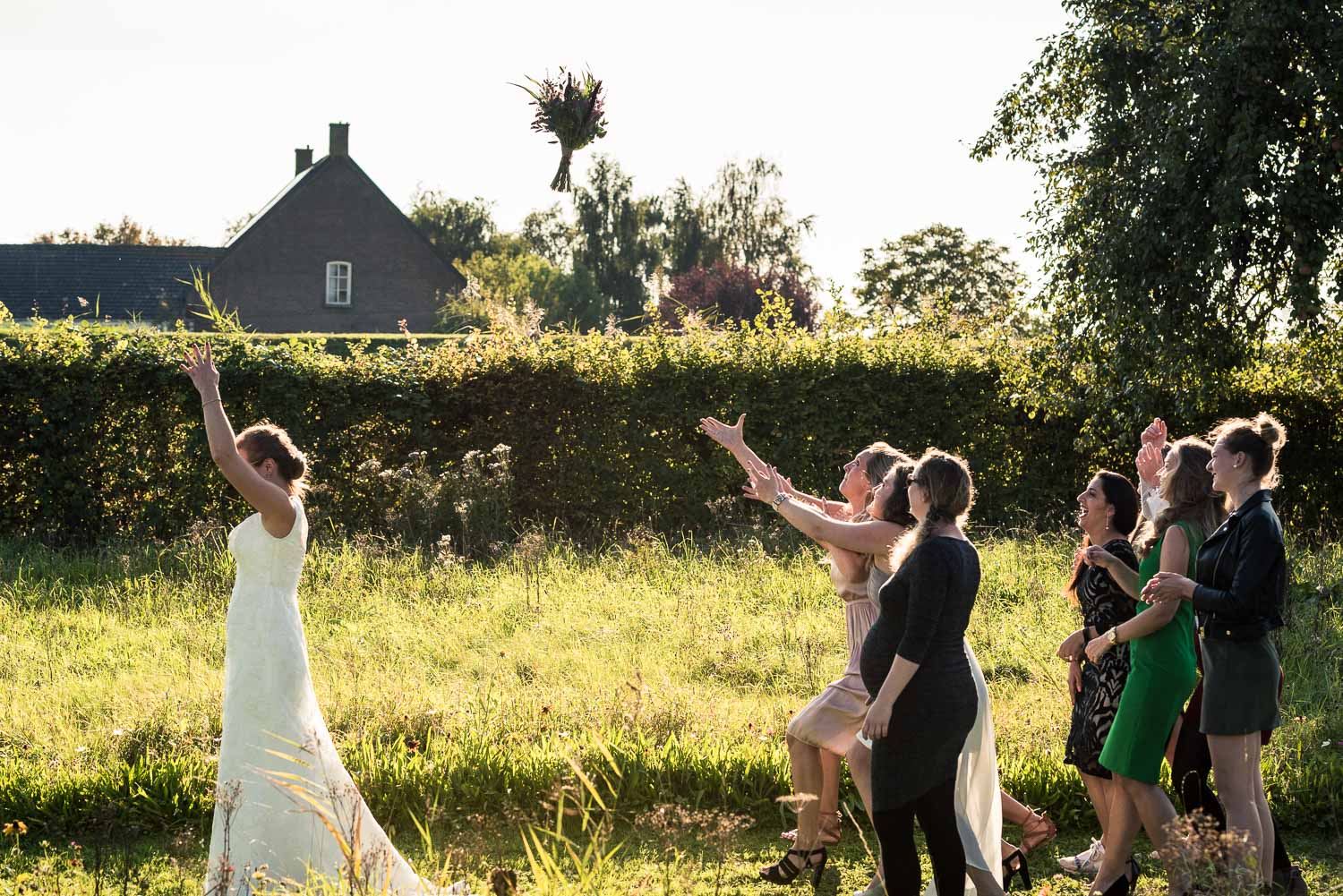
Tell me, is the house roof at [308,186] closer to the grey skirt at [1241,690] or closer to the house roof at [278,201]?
the house roof at [278,201]

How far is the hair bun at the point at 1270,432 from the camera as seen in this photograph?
198 inches

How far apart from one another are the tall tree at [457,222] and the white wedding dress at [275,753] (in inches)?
3016

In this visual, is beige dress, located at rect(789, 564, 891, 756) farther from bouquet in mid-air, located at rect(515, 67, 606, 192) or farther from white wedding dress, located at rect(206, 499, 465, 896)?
bouquet in mid-air, located at rect(515, 67, 606, 192)

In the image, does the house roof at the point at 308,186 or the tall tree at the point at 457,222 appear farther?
the tall tree at the point at 457,222

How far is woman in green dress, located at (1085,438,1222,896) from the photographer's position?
4848 millimetres

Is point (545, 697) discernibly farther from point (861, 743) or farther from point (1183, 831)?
point (1183, 831)

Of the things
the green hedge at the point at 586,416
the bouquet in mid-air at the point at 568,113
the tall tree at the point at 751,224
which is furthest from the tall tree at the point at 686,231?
the bouquet in mid-air at the point at 568,113

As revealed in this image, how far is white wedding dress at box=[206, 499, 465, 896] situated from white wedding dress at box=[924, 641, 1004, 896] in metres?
2.05

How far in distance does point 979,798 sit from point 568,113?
5819 millimetres

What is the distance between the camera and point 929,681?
4.41m

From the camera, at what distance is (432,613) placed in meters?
9.94

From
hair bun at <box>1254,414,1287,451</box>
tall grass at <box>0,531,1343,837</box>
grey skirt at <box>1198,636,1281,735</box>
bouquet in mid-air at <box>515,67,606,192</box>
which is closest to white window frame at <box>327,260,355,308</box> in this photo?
tall grass at <box>0,531,1343,837</box>

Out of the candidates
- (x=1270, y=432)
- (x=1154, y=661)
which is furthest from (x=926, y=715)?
(x=1270, y=432)

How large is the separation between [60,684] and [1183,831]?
277 inches
